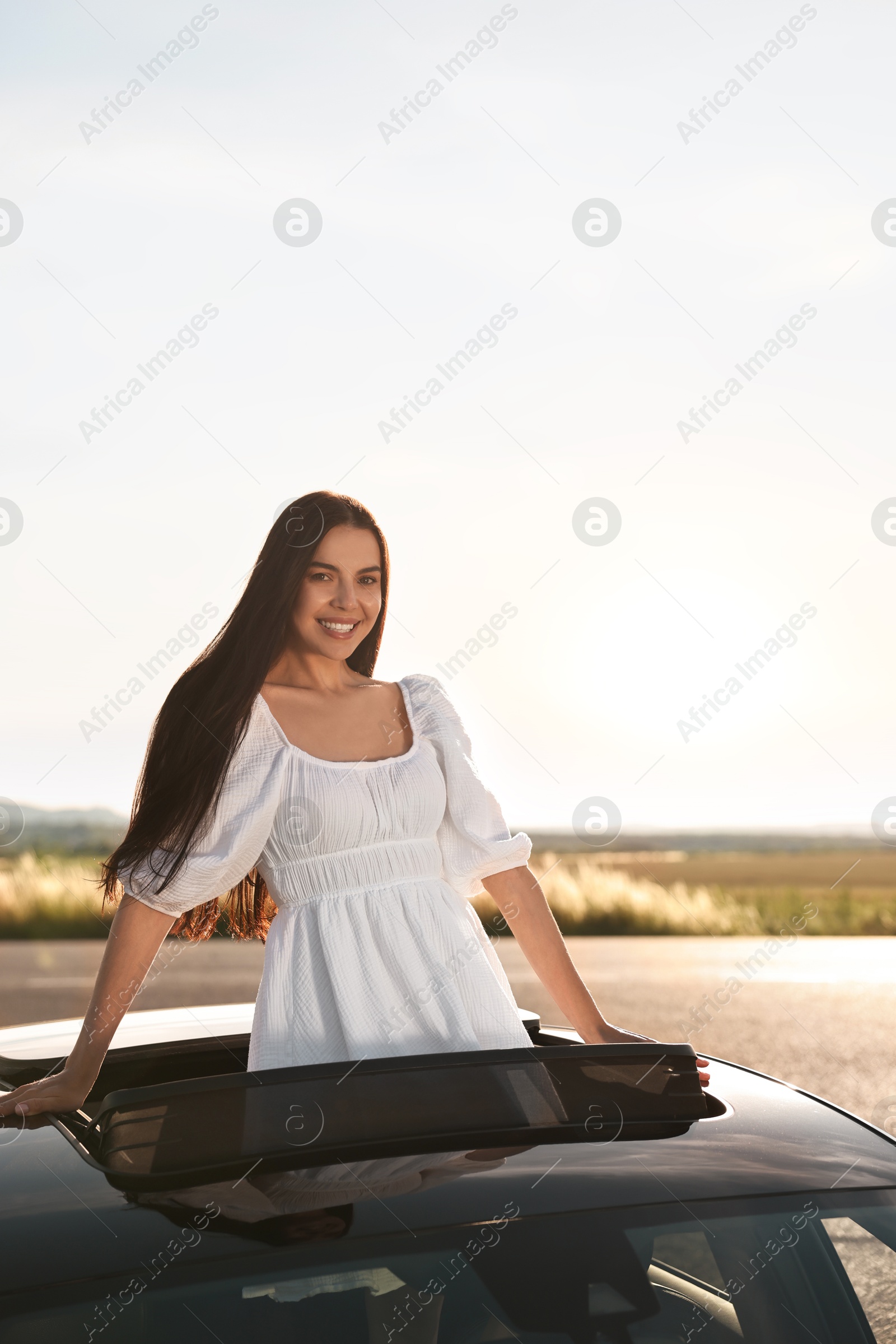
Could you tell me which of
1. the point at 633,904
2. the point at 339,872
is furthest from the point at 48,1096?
the point at 633,904

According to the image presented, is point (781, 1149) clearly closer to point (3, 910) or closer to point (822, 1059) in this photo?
point (822, 1059)

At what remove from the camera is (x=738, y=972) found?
35.1 feet

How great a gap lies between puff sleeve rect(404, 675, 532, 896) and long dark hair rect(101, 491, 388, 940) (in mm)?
302

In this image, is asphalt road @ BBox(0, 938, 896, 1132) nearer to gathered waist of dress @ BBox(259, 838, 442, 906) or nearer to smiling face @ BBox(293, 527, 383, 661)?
gathered waist of dress @ BBox(259, 838, 442, 906)

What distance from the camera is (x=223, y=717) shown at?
220cm

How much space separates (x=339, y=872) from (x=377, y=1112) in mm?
859

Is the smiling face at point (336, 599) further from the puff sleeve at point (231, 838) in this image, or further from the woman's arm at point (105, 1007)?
the woman's arm at point (105, 1007)

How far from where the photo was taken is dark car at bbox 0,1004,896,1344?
1077 millimetres

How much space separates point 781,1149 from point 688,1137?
11 cm

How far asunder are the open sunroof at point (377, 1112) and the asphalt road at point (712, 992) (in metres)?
3.38

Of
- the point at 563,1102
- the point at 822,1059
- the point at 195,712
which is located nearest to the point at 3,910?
the point at 822,1059

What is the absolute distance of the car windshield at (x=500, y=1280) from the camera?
105 centimetres

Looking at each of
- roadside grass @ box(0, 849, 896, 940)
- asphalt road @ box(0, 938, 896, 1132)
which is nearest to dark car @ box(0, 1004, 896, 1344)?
asphalt road @ box(0, 938, 896, 1132)

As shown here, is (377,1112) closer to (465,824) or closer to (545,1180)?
(545,1180)
